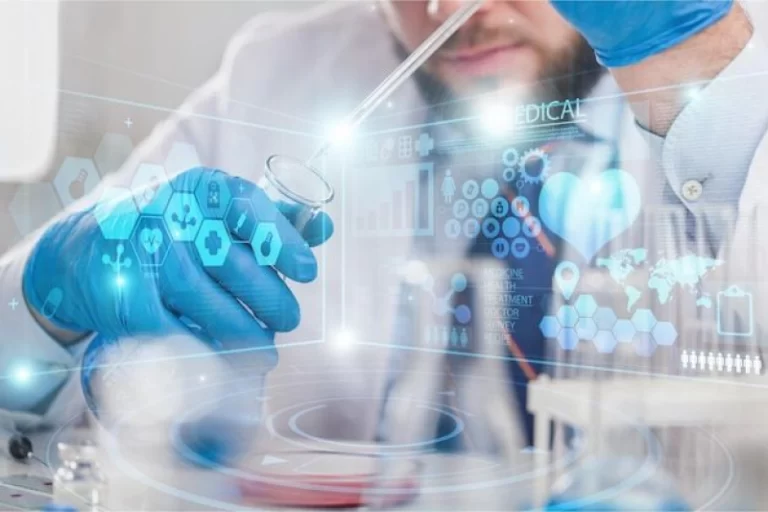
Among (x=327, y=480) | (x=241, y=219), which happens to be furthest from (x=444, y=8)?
(x=327, y=480)

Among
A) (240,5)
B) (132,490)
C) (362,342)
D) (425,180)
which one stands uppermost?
(240,5)

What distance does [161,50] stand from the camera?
5.15 ft

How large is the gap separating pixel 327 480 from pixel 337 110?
44.4 inches

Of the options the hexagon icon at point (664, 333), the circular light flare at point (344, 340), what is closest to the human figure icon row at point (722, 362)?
the hexagon icon at point (664, 333)

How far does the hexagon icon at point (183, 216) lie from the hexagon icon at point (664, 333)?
3.56ft

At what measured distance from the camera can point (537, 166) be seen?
1732 mm

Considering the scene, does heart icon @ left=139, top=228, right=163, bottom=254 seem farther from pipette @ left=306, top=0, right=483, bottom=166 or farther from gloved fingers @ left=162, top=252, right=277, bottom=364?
pipette @ left=306, top=0, right=483, bottom=166

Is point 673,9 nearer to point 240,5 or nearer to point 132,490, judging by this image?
point 240,5

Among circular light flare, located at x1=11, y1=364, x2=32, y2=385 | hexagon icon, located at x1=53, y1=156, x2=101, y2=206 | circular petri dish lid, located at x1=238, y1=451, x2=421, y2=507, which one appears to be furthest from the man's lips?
circular light flare, located at x1=11, y1=364, x2=32, y2=385

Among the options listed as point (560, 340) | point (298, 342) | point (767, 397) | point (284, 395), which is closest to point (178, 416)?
point (284, 395)

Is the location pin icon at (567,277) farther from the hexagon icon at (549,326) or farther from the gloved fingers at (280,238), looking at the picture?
the gloved fingers at (280,238)

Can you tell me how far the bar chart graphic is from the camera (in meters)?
1.95

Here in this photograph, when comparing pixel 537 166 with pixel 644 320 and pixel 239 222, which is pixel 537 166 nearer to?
pixel 644 320

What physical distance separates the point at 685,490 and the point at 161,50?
4.44 feet
